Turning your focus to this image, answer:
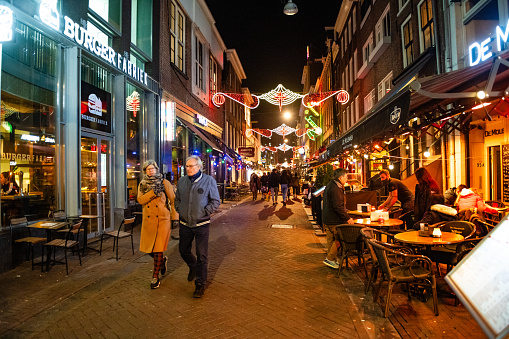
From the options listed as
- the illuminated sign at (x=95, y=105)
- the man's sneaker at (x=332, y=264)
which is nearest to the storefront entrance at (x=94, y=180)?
the illuminated sign at (x=95, y=105)

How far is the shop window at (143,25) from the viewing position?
1266 cm

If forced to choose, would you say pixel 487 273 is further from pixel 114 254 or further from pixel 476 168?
pixel 476 168

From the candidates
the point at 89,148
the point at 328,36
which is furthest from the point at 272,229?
the point at 328,36

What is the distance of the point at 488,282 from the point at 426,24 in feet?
36.8

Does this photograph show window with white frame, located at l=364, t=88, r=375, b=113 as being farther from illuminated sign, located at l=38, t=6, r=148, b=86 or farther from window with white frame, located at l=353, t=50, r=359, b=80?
illuminated sign, located at l=38, t=6, r=148, b=86

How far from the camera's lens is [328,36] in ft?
106

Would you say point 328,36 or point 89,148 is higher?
point 328,36

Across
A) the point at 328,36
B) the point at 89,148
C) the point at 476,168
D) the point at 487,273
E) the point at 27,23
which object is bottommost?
the point at 487,273

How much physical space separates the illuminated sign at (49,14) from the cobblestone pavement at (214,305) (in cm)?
458

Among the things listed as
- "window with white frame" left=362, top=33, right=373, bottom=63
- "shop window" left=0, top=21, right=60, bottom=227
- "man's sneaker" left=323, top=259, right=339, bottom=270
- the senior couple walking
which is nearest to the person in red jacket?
"man's sneaker" left=323, top=259, right=339, bottom=270

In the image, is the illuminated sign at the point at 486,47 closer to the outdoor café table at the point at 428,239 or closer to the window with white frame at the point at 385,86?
the outdoor café table at the point at 428,239

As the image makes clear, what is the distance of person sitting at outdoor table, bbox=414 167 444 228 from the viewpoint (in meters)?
6.79

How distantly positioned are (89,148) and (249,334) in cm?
709

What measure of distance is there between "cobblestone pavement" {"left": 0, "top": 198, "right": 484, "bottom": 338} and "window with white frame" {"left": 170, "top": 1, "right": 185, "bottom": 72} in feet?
33.8
